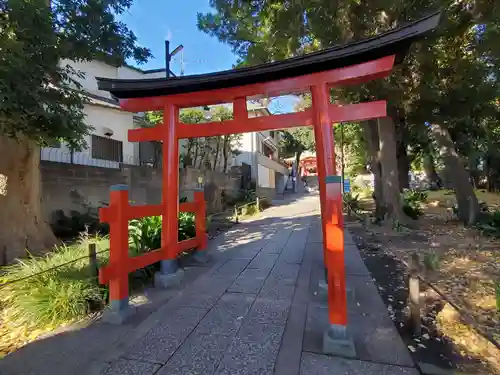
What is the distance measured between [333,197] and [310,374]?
5.37ft

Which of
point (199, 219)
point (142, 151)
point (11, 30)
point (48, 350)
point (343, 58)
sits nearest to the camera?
point (48, 350)

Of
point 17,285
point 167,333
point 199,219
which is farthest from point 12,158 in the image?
point 167,333

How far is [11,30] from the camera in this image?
422 cm

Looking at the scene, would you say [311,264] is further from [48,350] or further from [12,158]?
[12,158]

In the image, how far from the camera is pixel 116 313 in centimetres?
348

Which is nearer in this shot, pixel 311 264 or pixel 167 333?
pixel 167 333

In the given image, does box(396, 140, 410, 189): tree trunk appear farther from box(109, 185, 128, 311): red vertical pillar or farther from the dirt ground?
box(109, 185, 128, 311): red vertical pillar

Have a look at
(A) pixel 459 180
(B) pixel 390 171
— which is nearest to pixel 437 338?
(B) pixel 390 171

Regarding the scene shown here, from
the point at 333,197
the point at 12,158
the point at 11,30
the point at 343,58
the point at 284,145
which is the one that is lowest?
the point at 333,197

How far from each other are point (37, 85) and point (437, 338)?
626cm

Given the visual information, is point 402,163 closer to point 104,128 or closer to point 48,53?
point 104,128

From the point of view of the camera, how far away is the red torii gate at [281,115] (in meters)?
3.00

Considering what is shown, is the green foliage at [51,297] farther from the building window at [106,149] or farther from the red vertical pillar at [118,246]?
the building window at [106,149]

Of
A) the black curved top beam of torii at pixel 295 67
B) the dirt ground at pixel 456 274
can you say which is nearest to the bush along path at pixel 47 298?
the black curved top beam of torii at pixel 295 67
